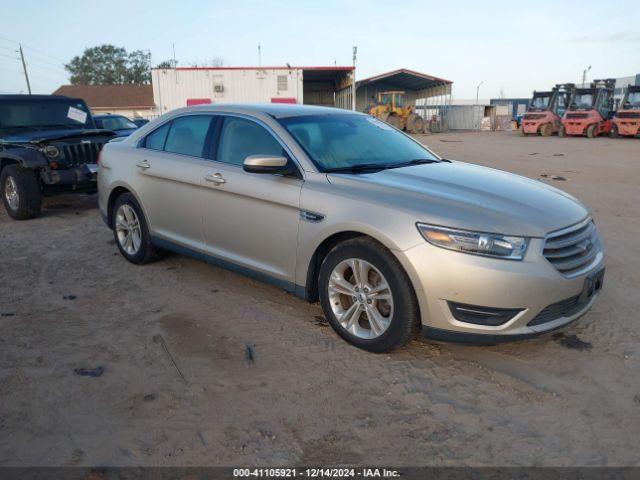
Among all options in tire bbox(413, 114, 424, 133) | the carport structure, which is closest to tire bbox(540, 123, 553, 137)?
tire bbox(413, 114, 424, 133)

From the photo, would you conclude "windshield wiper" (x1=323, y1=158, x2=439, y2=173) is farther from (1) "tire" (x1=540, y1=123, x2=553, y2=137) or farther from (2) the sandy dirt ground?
(1) "tire" (x1=540, y1=123, x2=553, y2=137)

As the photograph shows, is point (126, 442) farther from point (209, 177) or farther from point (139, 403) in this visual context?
point (209, 177)

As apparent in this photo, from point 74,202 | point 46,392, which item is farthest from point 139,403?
point 74,202

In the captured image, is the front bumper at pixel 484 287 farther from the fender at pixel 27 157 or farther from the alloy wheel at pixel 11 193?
the alloy wheel at pixel 11 193

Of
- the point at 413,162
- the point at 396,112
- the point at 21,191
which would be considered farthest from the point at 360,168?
the point at 396,112

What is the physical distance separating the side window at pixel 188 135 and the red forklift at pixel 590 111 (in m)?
27.3

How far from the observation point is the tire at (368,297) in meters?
3.19

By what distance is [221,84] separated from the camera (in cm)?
3056

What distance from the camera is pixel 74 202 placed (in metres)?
9.45

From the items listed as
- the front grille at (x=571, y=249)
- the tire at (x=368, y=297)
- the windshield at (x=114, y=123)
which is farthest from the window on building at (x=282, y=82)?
the front grille at (x=571, y=249)

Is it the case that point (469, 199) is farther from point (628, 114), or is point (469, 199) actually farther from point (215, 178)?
point (628, 114)

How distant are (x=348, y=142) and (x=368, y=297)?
1415 mm

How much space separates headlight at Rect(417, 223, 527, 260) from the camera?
300cm

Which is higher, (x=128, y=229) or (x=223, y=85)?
(x=223, y=85)
